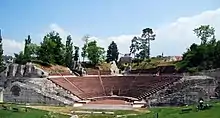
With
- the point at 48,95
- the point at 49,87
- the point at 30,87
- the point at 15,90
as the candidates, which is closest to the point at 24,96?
the point at 30,87

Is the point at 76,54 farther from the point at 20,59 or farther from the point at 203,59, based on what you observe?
the point at 203,59

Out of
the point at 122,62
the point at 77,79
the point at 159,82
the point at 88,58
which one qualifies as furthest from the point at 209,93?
the point at 122,62

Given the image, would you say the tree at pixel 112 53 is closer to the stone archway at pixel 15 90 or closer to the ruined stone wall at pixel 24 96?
the stone archway at pixel 15 90

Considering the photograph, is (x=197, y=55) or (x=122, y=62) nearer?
(x=197, y=55)

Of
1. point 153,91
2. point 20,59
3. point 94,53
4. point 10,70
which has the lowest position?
point 153,91

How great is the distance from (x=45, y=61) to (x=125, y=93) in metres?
23.5

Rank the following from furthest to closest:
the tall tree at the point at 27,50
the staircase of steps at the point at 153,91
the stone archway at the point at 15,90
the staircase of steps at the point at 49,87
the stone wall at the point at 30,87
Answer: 1. the tall tree at the point at 27,50
2. the staircase of steps at the point at 49,87
3. the stone archway at the point at 15,90
4. the staircase of steps at the point at 153,91
5. the stone wall at the point at 30,87

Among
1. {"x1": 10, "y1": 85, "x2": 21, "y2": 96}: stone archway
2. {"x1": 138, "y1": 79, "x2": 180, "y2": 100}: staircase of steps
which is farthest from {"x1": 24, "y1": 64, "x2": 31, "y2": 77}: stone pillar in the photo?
{"x1": 138, "y1": 79, "x2": 180, "y2": 100}: staircase of steps

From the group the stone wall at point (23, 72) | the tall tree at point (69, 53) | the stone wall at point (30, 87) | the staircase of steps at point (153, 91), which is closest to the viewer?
the stone wall at point (30, 87)

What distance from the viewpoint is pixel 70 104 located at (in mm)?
51000

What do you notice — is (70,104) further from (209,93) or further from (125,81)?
(209,93)

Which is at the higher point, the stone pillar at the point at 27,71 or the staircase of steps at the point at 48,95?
the stone pillar at the point at 27,71

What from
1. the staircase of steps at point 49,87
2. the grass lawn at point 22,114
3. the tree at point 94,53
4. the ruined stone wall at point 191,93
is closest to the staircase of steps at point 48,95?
the staircase of steps at point 49,87

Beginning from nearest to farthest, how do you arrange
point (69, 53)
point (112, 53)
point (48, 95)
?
point (48, 95) < point (69, 53) < point (112, 53)
